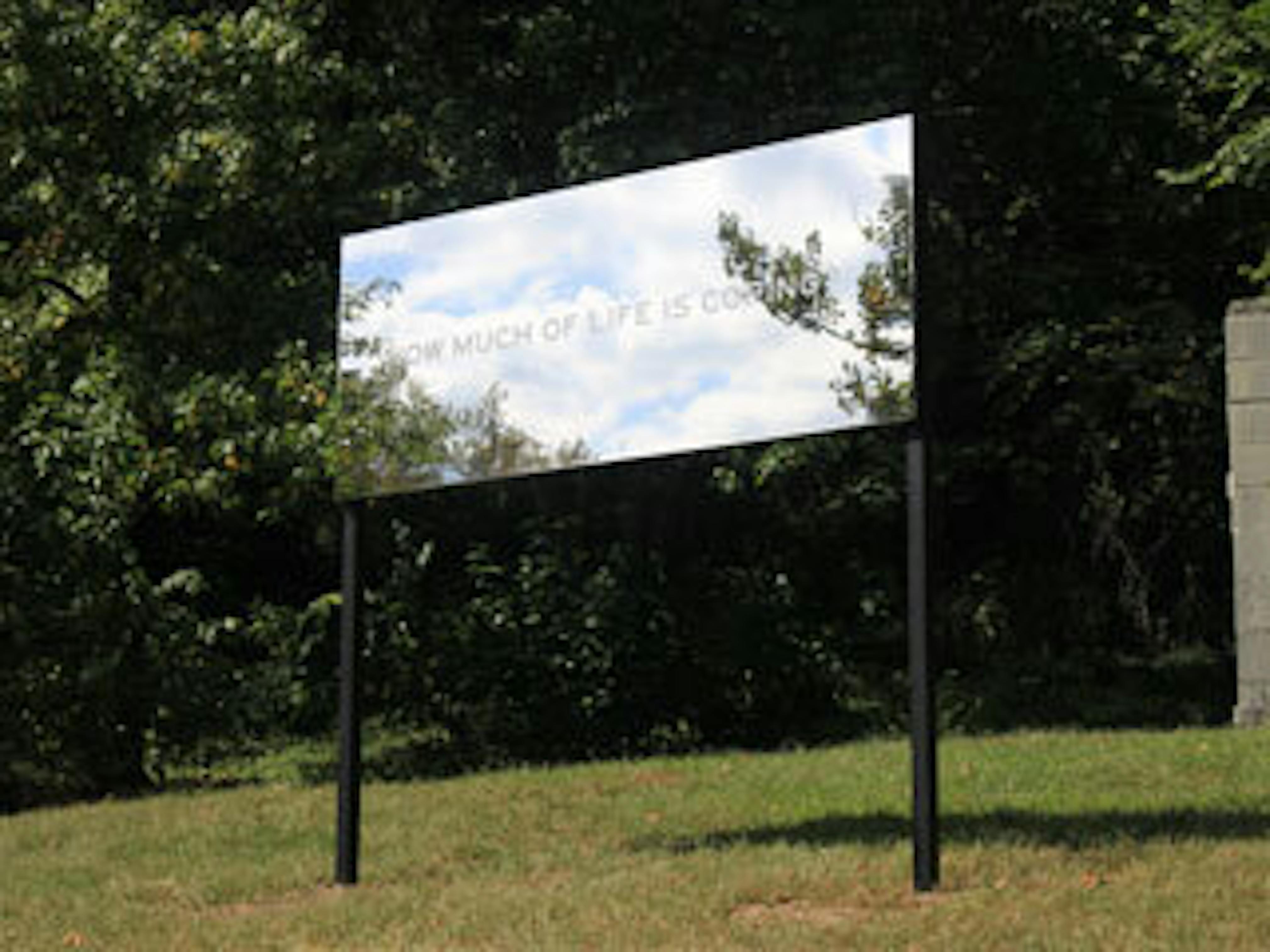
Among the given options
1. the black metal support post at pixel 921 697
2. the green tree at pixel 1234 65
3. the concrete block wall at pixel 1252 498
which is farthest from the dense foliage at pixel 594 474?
the black metal support post at pixel 921 697

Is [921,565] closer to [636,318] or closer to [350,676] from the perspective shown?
[636,318]

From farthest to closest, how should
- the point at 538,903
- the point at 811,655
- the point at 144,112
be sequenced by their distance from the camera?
the point at 811,655, the point at 144,112, the point at 538,903

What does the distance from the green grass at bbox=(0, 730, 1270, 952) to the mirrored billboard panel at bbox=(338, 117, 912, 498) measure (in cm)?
188

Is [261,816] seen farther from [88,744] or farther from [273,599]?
[273,599]

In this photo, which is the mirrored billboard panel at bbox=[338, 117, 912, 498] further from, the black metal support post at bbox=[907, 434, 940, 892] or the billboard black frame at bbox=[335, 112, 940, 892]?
the black metal support post at bbox=[907, 434, 940, 892]

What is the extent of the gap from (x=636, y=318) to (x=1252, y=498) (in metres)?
7.22

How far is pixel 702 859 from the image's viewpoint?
908 cm

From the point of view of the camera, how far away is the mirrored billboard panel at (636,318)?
8.14 meters

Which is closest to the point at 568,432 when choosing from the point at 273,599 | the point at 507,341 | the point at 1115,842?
the point at 507,341

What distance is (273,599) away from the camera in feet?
62.8

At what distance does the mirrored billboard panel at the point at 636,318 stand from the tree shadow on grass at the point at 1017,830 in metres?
2.12

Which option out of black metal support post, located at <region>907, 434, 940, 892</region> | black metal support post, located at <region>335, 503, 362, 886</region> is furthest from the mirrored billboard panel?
black metal support post, located at <region>907, 434, 940, 892</region>

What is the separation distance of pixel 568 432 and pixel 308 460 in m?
5.44

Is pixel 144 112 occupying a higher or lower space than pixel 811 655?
higher
